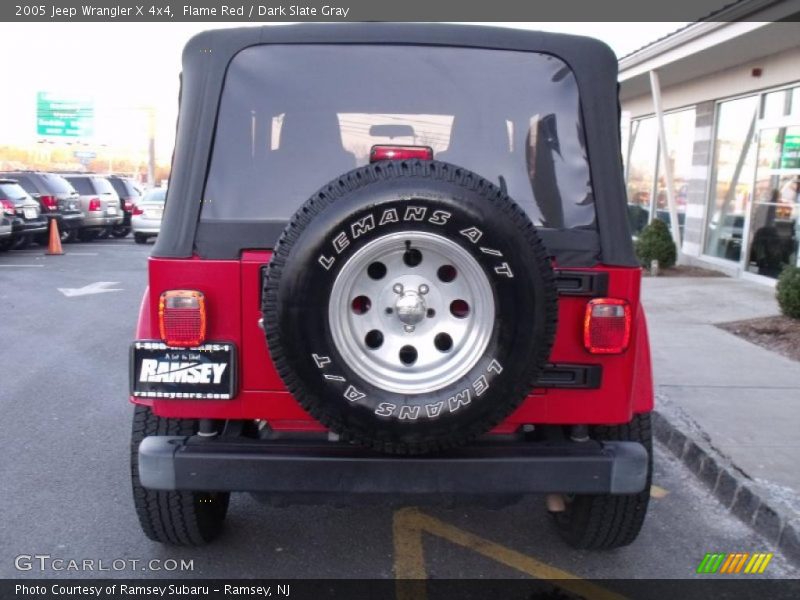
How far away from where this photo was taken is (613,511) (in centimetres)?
346

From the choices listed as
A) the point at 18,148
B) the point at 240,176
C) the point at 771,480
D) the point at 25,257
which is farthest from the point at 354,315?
the point at 18,148

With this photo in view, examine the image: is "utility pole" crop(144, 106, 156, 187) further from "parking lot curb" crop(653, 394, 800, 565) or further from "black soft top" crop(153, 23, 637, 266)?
"black soft top" crop(153, 23, 637, 266)

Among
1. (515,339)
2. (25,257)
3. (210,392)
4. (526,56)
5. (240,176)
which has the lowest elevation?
(25,257)

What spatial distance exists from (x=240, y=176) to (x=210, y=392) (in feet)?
2.82

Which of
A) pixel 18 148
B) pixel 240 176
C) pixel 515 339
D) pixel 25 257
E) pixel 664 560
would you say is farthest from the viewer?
pixel 18 148

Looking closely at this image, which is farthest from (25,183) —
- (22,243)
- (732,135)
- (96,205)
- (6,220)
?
(732,135)

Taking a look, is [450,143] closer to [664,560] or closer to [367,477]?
[367,477]

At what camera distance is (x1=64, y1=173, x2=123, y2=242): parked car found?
21.8 meters

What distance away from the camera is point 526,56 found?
324cm

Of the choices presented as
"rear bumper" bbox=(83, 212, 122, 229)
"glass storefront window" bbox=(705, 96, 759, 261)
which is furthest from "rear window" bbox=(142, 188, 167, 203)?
"glass storefront window" bbox=(705, 96, 759, 261)

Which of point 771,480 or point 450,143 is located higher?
point 450,143

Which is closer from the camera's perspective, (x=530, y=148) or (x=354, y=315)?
(x=354, y=315)

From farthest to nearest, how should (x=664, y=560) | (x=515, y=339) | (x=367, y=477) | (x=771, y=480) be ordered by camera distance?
(x=771, y=480), (x=664, y=560), (x=367, y=477), (x=515, y=339)

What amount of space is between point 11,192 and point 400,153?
638 inches
